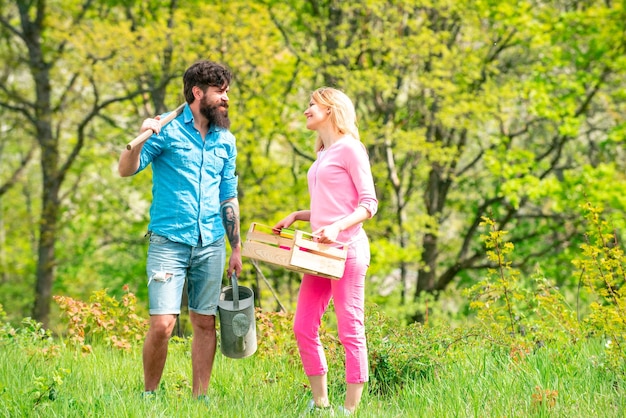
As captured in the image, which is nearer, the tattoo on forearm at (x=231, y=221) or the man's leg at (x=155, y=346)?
the man's leg at (x=155, y=346)

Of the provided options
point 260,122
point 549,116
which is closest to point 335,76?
point 260,122

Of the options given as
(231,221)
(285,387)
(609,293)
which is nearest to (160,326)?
(231,221)

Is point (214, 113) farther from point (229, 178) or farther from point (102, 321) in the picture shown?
point (102, 321)

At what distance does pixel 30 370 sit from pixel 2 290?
1525 cm

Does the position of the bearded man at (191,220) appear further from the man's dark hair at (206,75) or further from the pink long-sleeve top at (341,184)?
the pink long-sleeve top at (341,184)

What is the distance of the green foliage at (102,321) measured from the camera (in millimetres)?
5555

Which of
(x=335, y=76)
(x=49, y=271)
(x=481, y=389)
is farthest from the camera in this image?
(x=49, y=271)

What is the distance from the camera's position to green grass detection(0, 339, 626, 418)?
3715 mm

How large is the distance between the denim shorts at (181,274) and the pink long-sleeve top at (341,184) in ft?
2.15

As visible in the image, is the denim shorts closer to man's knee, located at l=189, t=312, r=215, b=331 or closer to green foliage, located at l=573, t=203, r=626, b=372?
man's knee, located at l=189, t=312, r=215, b=331

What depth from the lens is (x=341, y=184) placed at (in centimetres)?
392

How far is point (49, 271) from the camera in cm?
1497

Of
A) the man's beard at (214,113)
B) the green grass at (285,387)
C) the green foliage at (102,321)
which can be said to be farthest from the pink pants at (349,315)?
the green foliage at (102,321)

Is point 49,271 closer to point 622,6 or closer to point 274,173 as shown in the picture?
point 274,173
